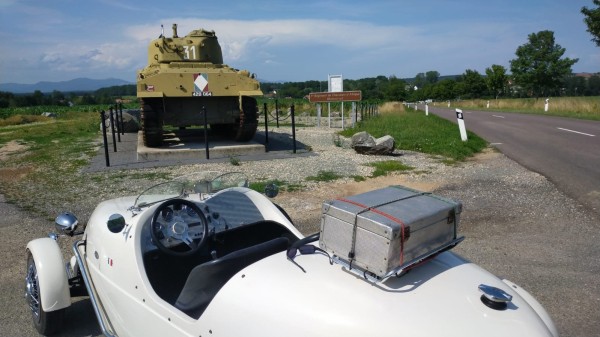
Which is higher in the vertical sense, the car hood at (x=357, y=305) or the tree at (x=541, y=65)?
the tree at (x=541, y=65)

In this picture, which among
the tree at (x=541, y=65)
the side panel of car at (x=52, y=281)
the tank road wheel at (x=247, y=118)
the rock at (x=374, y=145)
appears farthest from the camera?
the tree at (x=541, y=65)

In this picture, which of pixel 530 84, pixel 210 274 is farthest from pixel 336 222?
pixel 530 84

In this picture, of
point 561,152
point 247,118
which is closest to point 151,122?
point 247,118

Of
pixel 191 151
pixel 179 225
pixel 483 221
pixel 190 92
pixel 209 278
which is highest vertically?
pixel 190 92

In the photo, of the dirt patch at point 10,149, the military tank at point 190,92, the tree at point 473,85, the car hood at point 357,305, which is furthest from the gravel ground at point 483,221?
the tree at point 473,85

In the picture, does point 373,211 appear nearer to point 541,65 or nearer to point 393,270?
point 393,270

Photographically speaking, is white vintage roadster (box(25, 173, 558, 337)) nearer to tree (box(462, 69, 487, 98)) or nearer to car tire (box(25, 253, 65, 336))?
car tire (box(25, 253, 65, 336))

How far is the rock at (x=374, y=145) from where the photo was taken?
11.0 meters

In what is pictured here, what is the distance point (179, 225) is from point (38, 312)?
1.49 m

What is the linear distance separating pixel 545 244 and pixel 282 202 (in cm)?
349

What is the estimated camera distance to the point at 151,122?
11.7m

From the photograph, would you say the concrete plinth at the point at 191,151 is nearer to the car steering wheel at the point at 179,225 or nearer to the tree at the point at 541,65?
the car steering wheel at the point at 179,225

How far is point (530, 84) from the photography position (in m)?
53.9

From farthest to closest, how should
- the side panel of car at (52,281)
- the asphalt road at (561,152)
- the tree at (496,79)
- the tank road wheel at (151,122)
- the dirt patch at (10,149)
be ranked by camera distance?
the tree at (496,79)
the dirt patch at (10,149)
the tank road wheel at (151,122)
the asphalt road at (561,152)
the side panel of car at (52,281)
